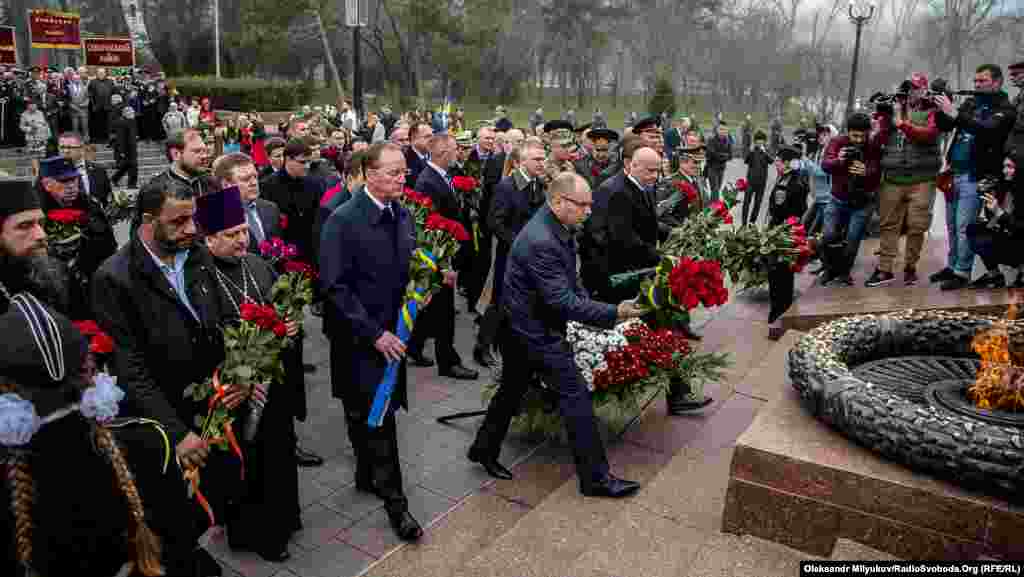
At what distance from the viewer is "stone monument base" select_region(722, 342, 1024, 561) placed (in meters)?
3.40

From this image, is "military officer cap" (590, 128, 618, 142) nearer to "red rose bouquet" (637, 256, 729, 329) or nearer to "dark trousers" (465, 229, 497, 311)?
"dark trousers" (465, 229, 497, 311)

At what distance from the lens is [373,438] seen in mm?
4410

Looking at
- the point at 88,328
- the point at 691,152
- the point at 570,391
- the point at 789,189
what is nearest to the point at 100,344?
the point at 88,328

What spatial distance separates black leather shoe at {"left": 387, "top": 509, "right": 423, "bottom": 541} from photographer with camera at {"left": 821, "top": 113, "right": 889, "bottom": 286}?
582 centimetres

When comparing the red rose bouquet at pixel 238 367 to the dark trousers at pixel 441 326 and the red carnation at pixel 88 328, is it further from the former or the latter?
the dark trousers at pixel 441 326

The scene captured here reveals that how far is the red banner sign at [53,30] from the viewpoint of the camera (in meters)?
25.0

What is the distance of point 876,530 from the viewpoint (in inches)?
142

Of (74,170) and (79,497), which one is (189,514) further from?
(74,170)

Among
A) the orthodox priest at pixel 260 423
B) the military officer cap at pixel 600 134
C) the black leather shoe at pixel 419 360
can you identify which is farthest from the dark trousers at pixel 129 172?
the orthodox priest at pixel 260 423

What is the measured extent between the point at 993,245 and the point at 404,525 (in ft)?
18.1

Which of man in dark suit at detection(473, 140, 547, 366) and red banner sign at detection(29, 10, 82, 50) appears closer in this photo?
man in dark suit at detection(473, 140, 547, 366)

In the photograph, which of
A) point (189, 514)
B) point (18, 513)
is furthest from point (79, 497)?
point (189, 514)

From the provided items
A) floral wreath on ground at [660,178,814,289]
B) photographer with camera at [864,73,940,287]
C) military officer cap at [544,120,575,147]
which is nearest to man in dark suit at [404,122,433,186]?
military officer cap at [544,120,575,147]

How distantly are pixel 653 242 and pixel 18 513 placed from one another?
503 cm
